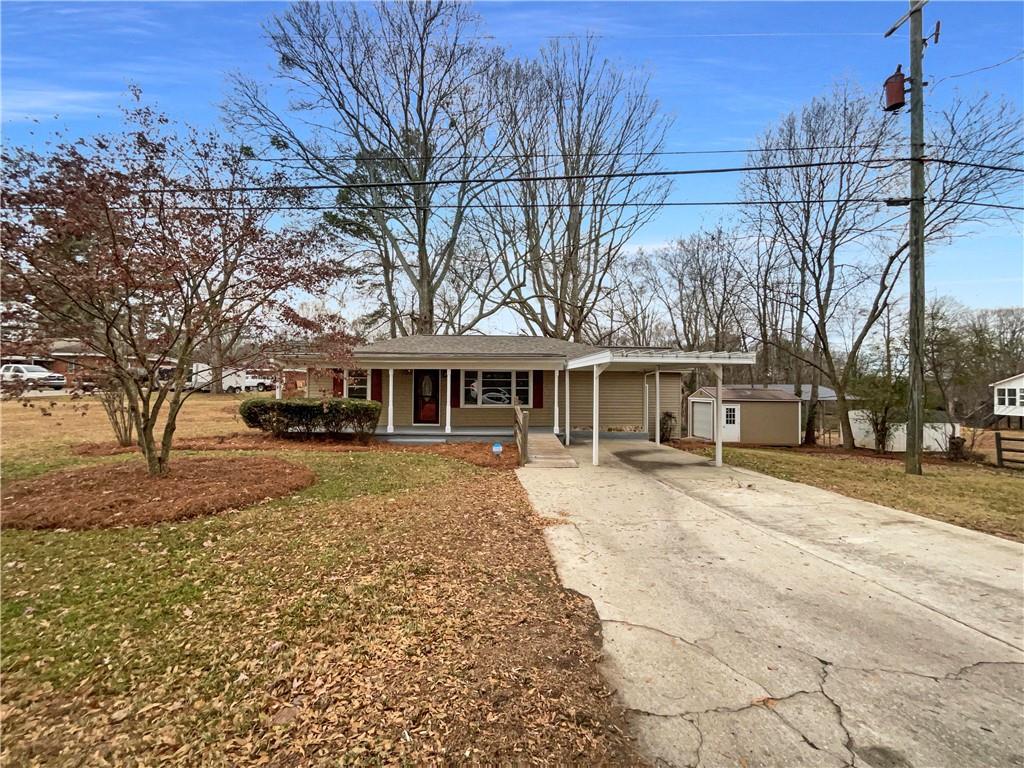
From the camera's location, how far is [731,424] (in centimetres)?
2048

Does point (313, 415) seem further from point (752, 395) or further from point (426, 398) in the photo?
point (752, 395)

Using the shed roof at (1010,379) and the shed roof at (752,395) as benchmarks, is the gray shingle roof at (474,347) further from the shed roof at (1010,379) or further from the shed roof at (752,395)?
the shed roof at (1010,379)

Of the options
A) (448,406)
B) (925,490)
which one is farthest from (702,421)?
(925,490)

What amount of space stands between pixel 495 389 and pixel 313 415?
5.39m

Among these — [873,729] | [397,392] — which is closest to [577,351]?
[397,392]

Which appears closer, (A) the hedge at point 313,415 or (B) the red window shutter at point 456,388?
(A) the hedge at point 313,415

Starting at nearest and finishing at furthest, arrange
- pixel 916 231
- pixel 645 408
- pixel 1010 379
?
pixel 916 231 < pixel 645 408 < pixel 1010 379

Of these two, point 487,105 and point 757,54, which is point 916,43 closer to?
point 757,54

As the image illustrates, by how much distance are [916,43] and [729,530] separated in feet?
35.7

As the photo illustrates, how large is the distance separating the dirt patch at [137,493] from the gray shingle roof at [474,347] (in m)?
6.96

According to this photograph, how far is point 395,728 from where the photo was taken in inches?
84.5

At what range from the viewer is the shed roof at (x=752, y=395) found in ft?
66.6

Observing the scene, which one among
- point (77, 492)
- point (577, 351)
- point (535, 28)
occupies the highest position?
point (535, 28)

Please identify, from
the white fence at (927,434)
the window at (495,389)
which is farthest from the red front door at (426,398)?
the white fence at (927,434)
